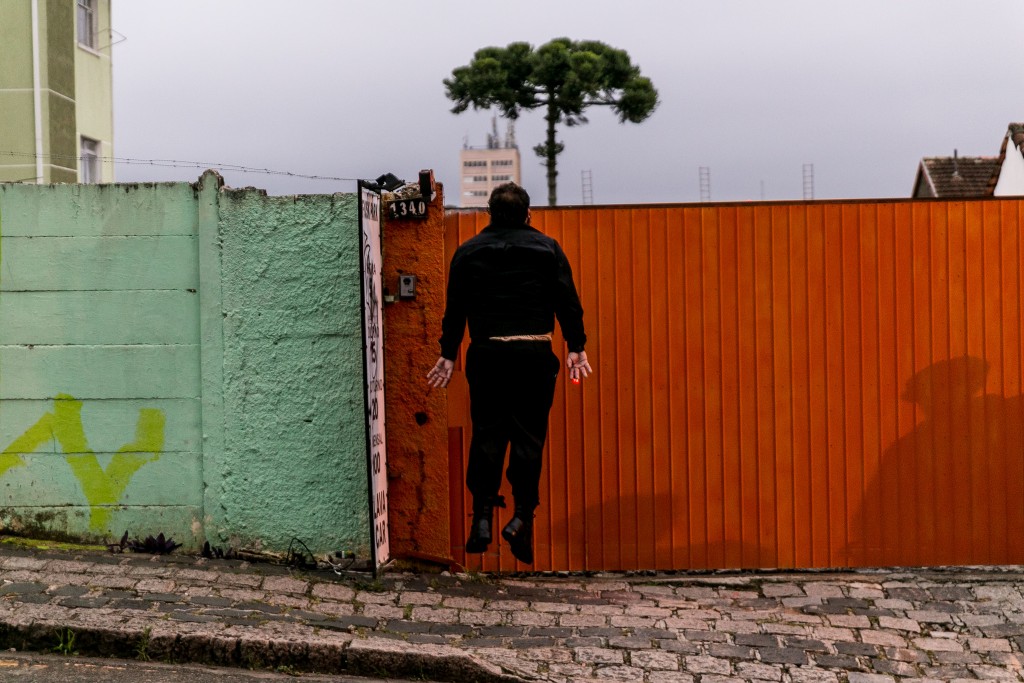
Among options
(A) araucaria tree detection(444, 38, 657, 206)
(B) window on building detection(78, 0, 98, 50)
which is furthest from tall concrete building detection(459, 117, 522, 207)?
(B) window on building detection(78, 0, 98, 50)

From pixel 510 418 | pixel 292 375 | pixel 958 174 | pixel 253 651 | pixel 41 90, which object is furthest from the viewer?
pixel 958 174

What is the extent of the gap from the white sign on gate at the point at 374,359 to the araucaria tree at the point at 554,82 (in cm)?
4611

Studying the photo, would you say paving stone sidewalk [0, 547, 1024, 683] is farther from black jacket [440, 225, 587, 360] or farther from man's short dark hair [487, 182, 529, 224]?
man's short dark hair [487, 182, 529, 224]

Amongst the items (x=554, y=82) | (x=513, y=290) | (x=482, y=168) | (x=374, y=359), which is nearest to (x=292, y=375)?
(x=374, y=359)

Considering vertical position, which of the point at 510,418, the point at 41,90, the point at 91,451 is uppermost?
the point at 41,90

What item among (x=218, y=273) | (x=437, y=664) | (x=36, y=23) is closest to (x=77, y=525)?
(x=218, y=273)

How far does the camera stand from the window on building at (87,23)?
88.1 ft

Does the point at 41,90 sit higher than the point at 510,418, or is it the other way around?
the point at 41,90

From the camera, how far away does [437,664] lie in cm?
537

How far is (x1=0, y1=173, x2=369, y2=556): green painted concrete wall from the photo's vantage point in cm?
697

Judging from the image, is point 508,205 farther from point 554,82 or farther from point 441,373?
point 554,82

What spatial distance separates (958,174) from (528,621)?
99.1ft

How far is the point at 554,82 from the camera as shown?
53438 millimetres

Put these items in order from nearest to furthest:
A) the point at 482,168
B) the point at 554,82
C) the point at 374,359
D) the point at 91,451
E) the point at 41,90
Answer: the point at 374,359, the point at 91,451, the point at 41,90, the point at 554,82, the point at 482,168
